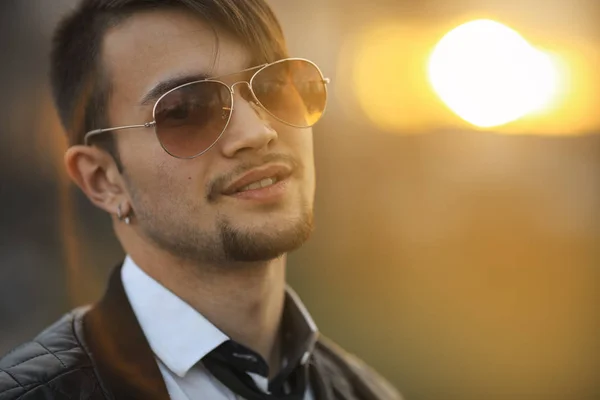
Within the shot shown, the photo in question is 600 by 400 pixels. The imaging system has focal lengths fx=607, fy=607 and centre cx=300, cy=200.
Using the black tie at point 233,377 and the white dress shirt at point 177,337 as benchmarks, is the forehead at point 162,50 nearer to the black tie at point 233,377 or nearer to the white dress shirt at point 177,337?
the white dress shirt at point 177,337

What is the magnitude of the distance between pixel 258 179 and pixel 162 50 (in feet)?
0.77

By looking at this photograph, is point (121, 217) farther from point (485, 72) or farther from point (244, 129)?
point (485, 72)

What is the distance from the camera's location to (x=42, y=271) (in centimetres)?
102

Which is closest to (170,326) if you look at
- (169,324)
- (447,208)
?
(169,324)

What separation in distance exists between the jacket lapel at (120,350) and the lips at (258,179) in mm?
259

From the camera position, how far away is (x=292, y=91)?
3.12 ft

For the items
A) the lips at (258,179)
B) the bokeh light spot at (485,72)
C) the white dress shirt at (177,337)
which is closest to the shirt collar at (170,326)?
the white dress shirt at (177,337)

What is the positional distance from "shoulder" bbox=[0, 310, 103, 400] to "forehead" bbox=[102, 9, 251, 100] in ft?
1.28

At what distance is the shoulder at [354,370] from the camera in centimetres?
122

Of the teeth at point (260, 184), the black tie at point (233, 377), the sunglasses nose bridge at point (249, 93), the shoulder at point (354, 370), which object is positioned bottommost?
the shoulder at point (354, 370)

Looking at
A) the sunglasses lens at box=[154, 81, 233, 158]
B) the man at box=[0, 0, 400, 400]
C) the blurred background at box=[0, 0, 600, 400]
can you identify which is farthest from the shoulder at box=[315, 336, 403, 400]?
the sunglasses lens at box=[154, 81, 233, 158]

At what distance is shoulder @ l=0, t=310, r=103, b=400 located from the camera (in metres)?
0.86

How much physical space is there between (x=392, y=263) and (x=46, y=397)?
0.71 meters

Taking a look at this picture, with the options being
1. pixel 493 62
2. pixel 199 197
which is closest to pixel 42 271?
pixel 199 197
